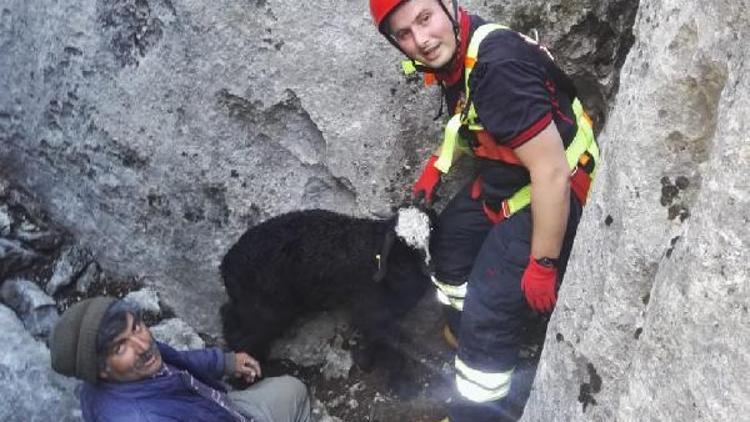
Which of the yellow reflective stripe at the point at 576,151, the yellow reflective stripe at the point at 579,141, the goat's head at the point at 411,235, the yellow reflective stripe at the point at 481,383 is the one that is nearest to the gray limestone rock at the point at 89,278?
the goat's head at the point at 411,235

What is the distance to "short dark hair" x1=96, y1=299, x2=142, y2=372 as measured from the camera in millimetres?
3496

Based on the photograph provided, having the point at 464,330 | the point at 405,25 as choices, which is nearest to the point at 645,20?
the point at 405,25

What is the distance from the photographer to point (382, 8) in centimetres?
317

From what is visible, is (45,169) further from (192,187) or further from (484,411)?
(484,411)

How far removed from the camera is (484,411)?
408 cm

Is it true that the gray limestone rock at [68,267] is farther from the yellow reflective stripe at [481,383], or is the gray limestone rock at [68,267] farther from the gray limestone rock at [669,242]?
the gray limestone rock at [669,242]

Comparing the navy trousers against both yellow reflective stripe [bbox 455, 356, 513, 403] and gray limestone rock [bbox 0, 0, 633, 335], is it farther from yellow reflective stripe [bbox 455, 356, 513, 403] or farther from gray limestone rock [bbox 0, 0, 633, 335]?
gray limestone rock [bbox 0, 0, 633, 335]

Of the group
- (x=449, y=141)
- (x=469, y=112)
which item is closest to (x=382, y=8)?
(x=469, y=112)

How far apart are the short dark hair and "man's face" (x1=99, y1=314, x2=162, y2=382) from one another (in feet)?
0.06

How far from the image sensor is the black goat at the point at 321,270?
4656 mm

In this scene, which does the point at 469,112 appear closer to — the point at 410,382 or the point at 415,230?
the point at 415,230

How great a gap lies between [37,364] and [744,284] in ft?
13.5

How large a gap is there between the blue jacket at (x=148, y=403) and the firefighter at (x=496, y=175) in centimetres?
135

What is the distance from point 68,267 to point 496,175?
340 cm
